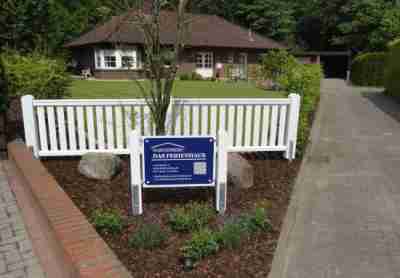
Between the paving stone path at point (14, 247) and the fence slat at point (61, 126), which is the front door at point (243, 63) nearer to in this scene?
the fence slat at point (61, 126)

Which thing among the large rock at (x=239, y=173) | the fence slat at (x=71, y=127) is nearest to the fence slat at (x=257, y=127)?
the large rock at (x=239, y=173)

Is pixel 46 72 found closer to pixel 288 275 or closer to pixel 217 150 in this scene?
pixel 217 150

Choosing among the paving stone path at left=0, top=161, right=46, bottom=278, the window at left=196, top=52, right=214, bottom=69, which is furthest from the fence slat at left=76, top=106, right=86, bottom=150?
the window at left=196, top=52, right=214, bottom=69

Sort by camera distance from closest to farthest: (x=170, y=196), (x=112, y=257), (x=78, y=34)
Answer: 1. (x=112, y=257)
2. (x=170, y=196)
3. (x=78, y=34)

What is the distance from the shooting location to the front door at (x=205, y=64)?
2866 cm

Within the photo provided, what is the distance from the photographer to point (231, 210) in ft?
12.3

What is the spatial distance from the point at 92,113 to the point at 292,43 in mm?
44374

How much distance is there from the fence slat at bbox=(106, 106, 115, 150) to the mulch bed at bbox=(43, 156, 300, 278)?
38 centimetres

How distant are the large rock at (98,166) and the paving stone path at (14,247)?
0.97 metres

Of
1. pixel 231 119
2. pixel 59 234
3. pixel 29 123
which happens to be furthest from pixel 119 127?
pixel 59 234

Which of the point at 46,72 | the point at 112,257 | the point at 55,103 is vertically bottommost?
the point at 112,257

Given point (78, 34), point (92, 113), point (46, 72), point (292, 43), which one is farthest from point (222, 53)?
point (92, 113)

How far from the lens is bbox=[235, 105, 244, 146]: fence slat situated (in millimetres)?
5266

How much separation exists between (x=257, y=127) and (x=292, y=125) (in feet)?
1.93
